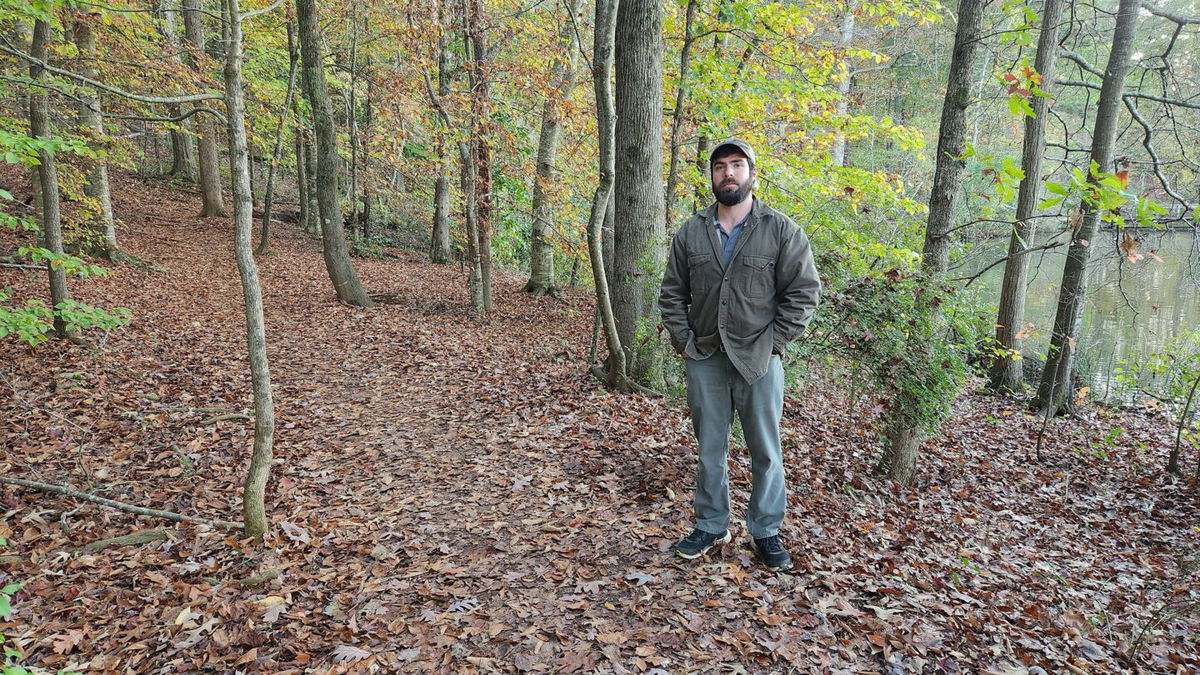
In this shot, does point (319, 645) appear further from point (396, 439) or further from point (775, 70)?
point (775, 70)

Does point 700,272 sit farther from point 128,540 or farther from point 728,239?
point 128,540

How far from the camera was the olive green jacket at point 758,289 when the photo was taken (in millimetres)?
3293

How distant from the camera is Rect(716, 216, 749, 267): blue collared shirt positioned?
11.1 ft

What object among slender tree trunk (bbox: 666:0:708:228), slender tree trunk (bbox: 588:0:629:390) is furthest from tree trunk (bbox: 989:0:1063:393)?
slender tree trunk (bbox: 588:0:629:390)

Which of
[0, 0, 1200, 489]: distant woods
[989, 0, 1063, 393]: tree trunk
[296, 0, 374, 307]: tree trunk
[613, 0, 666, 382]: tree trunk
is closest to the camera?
[0, 0, 1200, 489]: distant woods

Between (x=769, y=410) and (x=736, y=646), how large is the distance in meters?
1.22

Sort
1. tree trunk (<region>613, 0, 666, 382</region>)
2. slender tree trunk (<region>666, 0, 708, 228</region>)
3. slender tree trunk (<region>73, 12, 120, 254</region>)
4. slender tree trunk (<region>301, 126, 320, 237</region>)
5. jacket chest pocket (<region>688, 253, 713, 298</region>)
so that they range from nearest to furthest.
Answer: jacket chest pocket (<region>688, 253, 713, 298</region>), tree trunk (<region>613, 0, 666, 382</region>), slender tree trunk (<region>666, 0, 708, 228</region>), slender tree trunk (<region>73, 12, 120, 254</region>), slender tree trunk (<region>301, 126, 320, 237</region>)

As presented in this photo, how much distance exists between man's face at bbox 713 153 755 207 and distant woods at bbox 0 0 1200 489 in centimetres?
144

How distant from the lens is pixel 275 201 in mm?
22375

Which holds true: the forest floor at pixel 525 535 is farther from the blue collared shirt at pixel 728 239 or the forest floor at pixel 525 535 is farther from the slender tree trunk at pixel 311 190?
the slender tree trunk at pixel 311 190

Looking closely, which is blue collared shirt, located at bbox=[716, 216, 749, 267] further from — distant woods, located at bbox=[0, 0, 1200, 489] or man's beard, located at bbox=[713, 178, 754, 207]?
distant woods, located at bbox=[0, 0, 1200, 489]

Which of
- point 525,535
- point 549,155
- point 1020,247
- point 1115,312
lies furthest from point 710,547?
point 549,155

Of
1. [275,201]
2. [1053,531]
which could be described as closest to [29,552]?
[1053,531]

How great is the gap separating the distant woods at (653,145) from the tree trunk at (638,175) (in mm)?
24
